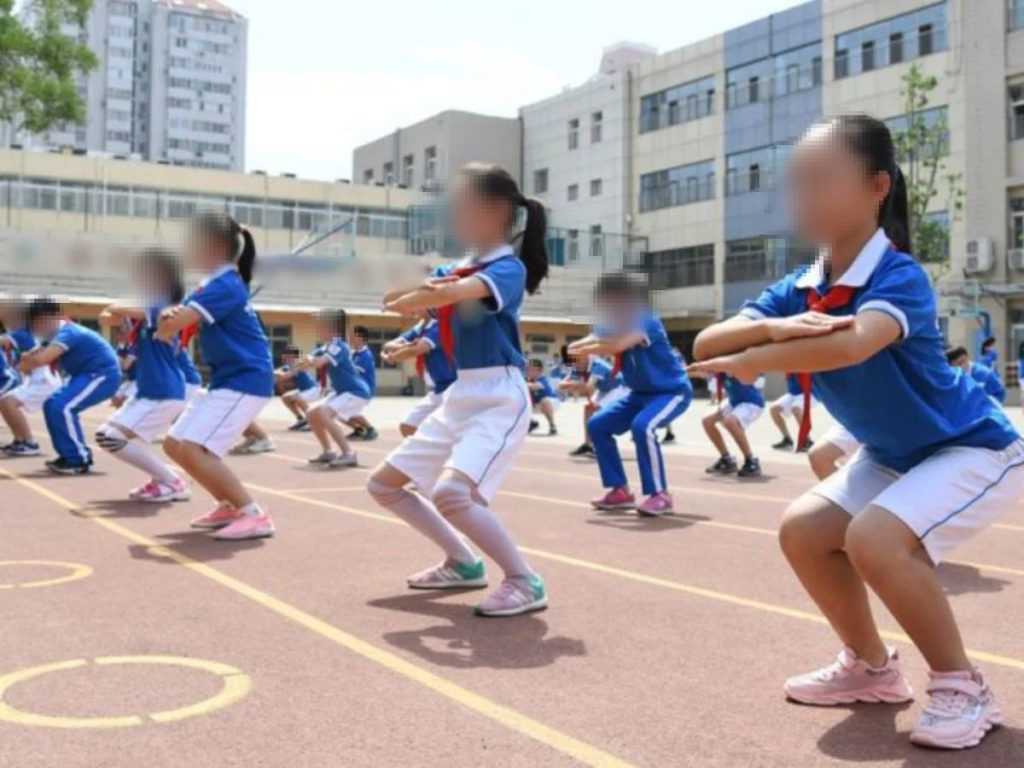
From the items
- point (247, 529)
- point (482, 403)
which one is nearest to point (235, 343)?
point (247, 529)

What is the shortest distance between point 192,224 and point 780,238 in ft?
15.6

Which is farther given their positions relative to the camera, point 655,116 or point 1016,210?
point 655,116

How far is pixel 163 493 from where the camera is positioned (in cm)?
930

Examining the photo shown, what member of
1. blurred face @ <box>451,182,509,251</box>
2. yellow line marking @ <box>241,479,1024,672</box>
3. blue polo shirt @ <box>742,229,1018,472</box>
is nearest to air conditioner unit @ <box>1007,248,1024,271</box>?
yellow line marking @ <box>241,479,1024,672</box>

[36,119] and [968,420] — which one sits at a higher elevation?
[36,119]

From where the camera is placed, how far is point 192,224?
→ 24.1ft

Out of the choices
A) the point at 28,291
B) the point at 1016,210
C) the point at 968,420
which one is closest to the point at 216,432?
the point at 968,420

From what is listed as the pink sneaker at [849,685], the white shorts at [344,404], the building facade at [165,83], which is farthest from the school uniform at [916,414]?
the building facade at [165,83]

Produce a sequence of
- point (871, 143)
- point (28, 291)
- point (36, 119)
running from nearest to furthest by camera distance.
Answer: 1. point (871, 143)
2. point (28, 291)
3. point (36, 119)

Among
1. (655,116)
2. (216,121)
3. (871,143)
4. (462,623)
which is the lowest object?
(462,623)

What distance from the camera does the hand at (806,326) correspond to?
3.05m

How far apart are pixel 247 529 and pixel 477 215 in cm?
304

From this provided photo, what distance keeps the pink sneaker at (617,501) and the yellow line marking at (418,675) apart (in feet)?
11.8

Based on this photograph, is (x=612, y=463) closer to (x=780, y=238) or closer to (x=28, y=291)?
(x=780, y=238)
